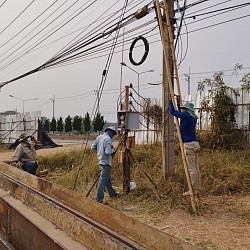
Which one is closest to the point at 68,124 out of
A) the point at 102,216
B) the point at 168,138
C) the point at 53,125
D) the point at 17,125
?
the point at 53,125

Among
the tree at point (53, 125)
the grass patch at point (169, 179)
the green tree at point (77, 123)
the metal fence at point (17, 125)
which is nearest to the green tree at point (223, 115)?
the grass patch at point (169, 179)

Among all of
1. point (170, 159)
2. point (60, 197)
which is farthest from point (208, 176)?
point (60, 197)

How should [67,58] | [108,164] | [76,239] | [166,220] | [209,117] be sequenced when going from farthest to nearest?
[209,117] < [67,58] < [108,164] < [166,220] < [76,239]

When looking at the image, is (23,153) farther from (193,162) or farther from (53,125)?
(53,125)

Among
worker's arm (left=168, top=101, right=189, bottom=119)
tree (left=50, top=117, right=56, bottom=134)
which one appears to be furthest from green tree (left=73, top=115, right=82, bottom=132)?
worker's arm (left=168, top=101, right=189, bottom=119)

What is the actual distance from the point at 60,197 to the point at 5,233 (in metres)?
1.05

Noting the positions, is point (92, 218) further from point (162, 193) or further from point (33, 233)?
point (162, 193)

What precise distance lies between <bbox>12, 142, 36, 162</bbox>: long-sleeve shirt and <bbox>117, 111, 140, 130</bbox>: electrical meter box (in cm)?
288

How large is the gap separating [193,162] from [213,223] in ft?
4.23

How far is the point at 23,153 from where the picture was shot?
9.13 m

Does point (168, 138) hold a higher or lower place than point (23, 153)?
higher

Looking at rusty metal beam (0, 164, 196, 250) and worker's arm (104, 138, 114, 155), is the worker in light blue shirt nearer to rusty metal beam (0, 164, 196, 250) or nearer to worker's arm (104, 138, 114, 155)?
worker's arm (104, 138, 114, 155)

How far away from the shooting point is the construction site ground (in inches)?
187

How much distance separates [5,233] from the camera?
5.29 m
